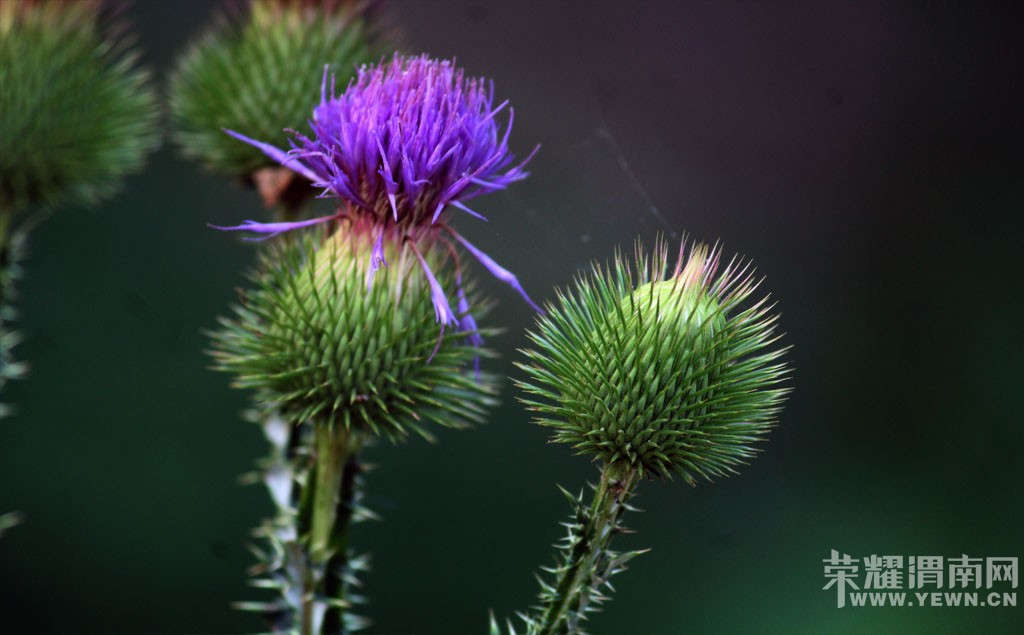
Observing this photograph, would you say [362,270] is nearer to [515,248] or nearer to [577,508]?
[515,248]

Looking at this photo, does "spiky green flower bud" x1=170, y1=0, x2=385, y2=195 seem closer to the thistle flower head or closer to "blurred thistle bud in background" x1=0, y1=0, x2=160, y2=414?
"blurred thistle bud in background" x1=0, y1=0, x2=160, y2=414

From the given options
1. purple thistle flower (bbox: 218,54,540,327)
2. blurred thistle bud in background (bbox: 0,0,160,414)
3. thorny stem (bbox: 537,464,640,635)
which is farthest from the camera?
blurred thistle bud in background (bbox: 0,0,160,414)

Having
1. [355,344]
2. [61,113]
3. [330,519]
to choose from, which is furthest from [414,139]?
[61,113]

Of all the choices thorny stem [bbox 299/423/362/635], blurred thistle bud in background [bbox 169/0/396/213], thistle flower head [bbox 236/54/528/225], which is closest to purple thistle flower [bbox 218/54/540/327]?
thistle flower head [bbox 236/54/528/225]

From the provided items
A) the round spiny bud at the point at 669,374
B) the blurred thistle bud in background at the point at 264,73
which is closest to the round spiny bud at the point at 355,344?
the round spiny bud at the point at 669,374

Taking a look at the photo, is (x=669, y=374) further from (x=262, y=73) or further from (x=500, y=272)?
(x=262, y=73)

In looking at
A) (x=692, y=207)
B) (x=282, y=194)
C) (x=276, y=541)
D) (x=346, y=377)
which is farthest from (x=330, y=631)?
(x=692, y=207)

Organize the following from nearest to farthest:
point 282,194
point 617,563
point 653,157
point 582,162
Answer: point 617,563, point 582,162, point 282,194, point 653,157
